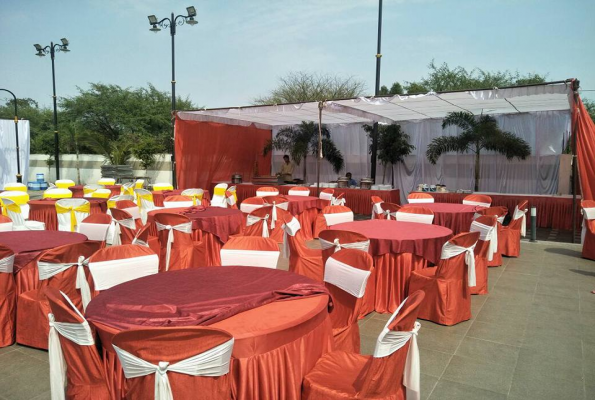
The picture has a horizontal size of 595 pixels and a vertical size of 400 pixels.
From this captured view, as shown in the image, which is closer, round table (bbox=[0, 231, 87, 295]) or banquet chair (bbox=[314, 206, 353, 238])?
round table (bbox=[0, 231, 87, 295])

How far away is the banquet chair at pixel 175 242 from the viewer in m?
4.94

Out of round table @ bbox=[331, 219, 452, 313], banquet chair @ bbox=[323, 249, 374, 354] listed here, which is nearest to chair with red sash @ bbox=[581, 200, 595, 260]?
round table @ bbox=[331, 219, 452, 313]

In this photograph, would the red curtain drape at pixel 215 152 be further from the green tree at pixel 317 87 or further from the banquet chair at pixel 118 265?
the green tree at pixel 317 87

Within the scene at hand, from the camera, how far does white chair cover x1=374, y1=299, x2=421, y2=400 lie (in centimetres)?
183

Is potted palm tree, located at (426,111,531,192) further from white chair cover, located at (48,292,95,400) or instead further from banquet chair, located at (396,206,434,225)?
white chair cover, located at (48,292,95,400)

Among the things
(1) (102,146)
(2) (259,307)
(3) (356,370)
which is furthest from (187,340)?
(1) (102,146)

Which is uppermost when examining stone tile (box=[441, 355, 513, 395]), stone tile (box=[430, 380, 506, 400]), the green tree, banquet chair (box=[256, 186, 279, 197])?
the green tree

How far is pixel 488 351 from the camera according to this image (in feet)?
11.0

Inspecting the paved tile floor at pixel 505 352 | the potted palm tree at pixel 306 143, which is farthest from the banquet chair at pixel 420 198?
the potted palm tree at pixel 306 143

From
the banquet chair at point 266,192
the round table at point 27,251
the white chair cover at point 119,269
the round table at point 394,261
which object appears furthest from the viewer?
the banquet chair at point 266,192

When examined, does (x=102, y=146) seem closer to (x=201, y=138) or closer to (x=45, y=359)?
(x=201, y=138)

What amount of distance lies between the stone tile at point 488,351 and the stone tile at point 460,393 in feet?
1.62

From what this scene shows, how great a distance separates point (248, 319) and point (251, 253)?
1.36m

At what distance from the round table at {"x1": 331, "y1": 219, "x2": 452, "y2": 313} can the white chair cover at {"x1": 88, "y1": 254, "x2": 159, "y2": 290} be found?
207 centimetres
